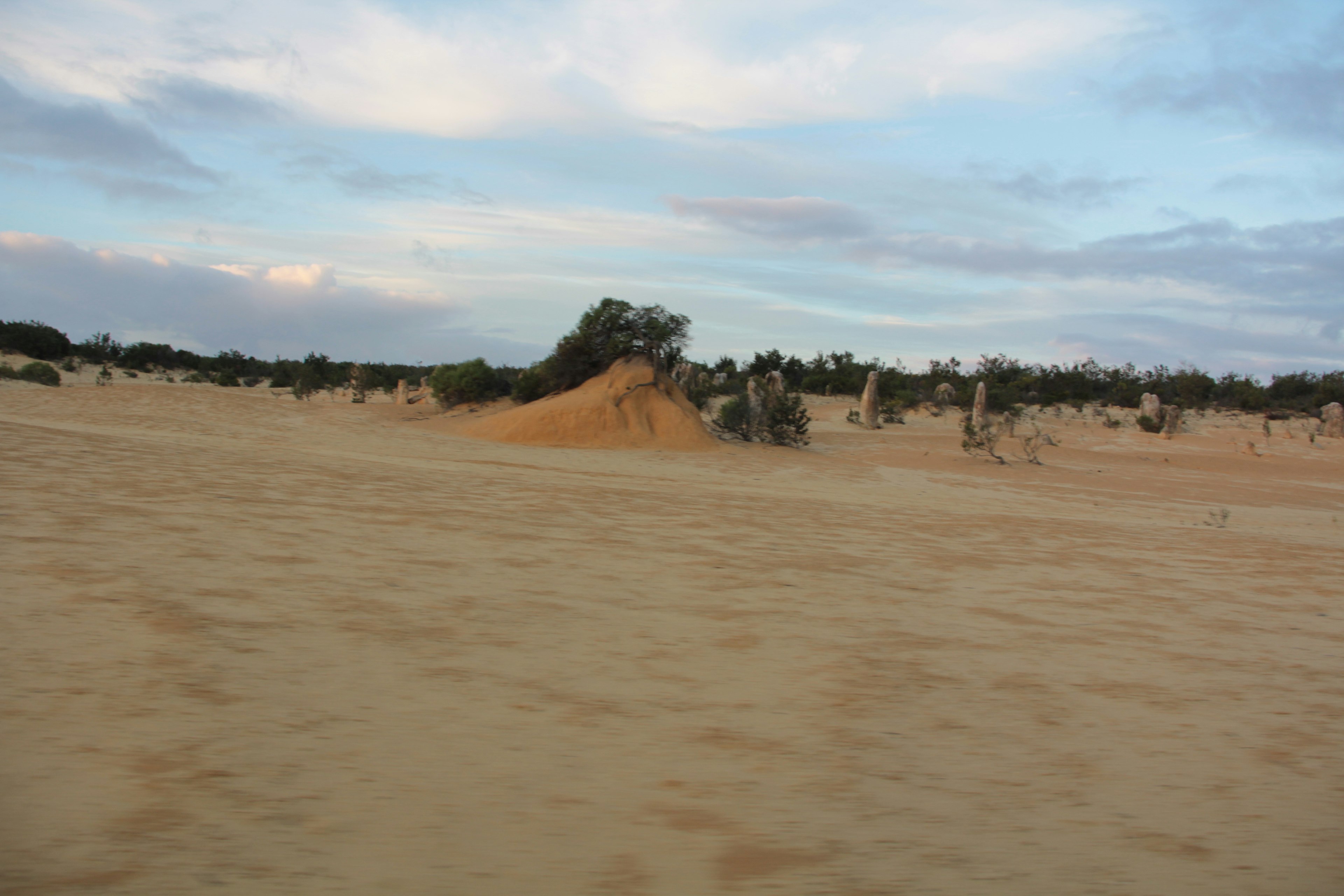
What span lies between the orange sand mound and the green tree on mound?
0.67 meters

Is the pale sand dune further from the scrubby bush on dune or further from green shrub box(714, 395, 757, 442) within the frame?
green shrub box(714, 395, 757, 442)

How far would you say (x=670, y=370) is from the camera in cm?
2195

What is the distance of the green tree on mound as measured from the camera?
69.3 ft

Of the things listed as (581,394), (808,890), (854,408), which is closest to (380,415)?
(581,394)

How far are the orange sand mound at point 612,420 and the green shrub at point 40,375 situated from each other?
2058 cm

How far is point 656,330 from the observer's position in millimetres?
20984

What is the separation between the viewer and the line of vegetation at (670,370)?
2147cm

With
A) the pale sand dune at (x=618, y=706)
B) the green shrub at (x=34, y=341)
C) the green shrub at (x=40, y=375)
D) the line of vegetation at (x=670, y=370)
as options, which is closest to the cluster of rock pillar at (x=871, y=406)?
the line of vegetation at (x=670, y=370)

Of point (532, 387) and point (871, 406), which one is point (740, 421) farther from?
point (871, 406)

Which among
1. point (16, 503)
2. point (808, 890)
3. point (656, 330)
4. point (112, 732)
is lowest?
point (808, 890)

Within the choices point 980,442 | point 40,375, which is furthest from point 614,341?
point 40,375

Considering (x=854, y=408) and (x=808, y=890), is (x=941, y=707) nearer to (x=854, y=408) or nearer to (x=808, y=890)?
(x=808, y=890)

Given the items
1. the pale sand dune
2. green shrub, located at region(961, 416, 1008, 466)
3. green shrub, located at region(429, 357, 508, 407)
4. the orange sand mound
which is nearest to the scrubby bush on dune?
the orange sand mound

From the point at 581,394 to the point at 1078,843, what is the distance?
18121 mm
